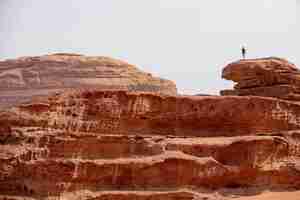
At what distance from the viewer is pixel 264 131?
58.0ft

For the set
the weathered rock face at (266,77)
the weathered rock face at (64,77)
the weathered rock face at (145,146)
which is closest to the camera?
the weathered rock face at (145,146)

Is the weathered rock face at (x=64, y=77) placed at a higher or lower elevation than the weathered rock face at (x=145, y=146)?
higher

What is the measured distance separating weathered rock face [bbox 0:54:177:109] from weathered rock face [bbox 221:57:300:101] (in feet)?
60.8

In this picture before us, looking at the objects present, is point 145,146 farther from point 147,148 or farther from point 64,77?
point 64,77

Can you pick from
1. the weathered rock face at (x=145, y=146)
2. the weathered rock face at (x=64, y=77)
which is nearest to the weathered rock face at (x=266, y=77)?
the weathered rock face at (x=145, y=146)

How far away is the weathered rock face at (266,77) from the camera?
20.2 meters

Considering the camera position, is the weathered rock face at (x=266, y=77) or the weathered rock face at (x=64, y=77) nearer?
→ the weathered rock face at (x=266, y=77)

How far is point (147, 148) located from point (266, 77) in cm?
766

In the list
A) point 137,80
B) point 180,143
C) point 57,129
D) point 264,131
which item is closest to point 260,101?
point 264,131

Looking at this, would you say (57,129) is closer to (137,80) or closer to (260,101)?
(260,101)

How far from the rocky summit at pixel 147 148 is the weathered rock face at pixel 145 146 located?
0.03 metres

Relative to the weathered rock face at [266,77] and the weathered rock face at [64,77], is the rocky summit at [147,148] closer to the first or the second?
the weathered rock face at [266,77]

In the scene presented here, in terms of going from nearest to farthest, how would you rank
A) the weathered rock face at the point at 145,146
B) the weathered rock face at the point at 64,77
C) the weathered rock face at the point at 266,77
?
the weathered rock face at the point at 145,146
the weathered rock face at the point at 266,77
the weathered rock face at the point at 64,77

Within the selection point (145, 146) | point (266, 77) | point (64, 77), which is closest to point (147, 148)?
point (145, 146)
